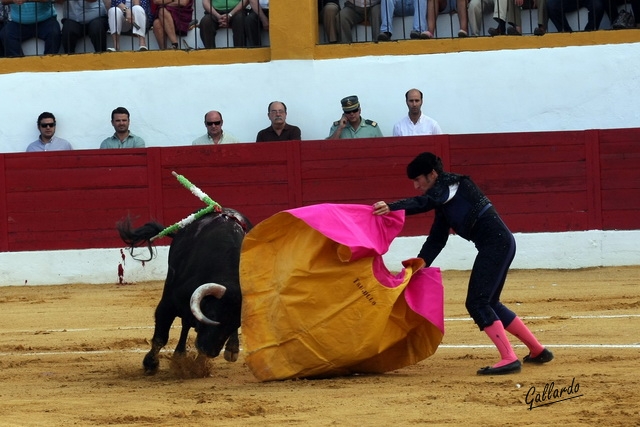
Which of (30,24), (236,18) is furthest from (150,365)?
(30,24)

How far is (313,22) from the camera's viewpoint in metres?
10.9

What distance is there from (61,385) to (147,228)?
1.33m

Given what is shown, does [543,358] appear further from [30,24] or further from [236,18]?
[30,24]

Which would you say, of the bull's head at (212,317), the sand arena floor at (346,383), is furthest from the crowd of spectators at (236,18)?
the bull's head at (212,317)

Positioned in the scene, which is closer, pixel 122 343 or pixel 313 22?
pixel 122 343

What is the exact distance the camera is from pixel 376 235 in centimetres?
537

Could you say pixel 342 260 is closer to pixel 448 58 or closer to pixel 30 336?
pixel 30 336

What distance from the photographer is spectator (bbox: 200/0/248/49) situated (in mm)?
11031

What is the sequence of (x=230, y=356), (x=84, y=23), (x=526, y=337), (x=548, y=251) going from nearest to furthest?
(x=526, y=337) → (x=230, y=356) → (x=548, y=251) → (x=84, y=23)

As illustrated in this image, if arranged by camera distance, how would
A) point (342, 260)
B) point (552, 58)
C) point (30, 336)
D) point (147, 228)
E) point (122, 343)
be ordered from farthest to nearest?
point (552, 58) → point (30, 336) → point (122, 343) → point (147, 228) → point (342, 260)

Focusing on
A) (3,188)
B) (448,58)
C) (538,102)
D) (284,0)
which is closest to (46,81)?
(3,188)

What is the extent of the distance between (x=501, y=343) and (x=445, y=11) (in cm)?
625

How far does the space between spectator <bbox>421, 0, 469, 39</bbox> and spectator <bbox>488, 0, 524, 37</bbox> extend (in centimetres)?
24

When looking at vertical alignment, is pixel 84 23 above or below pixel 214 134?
above
